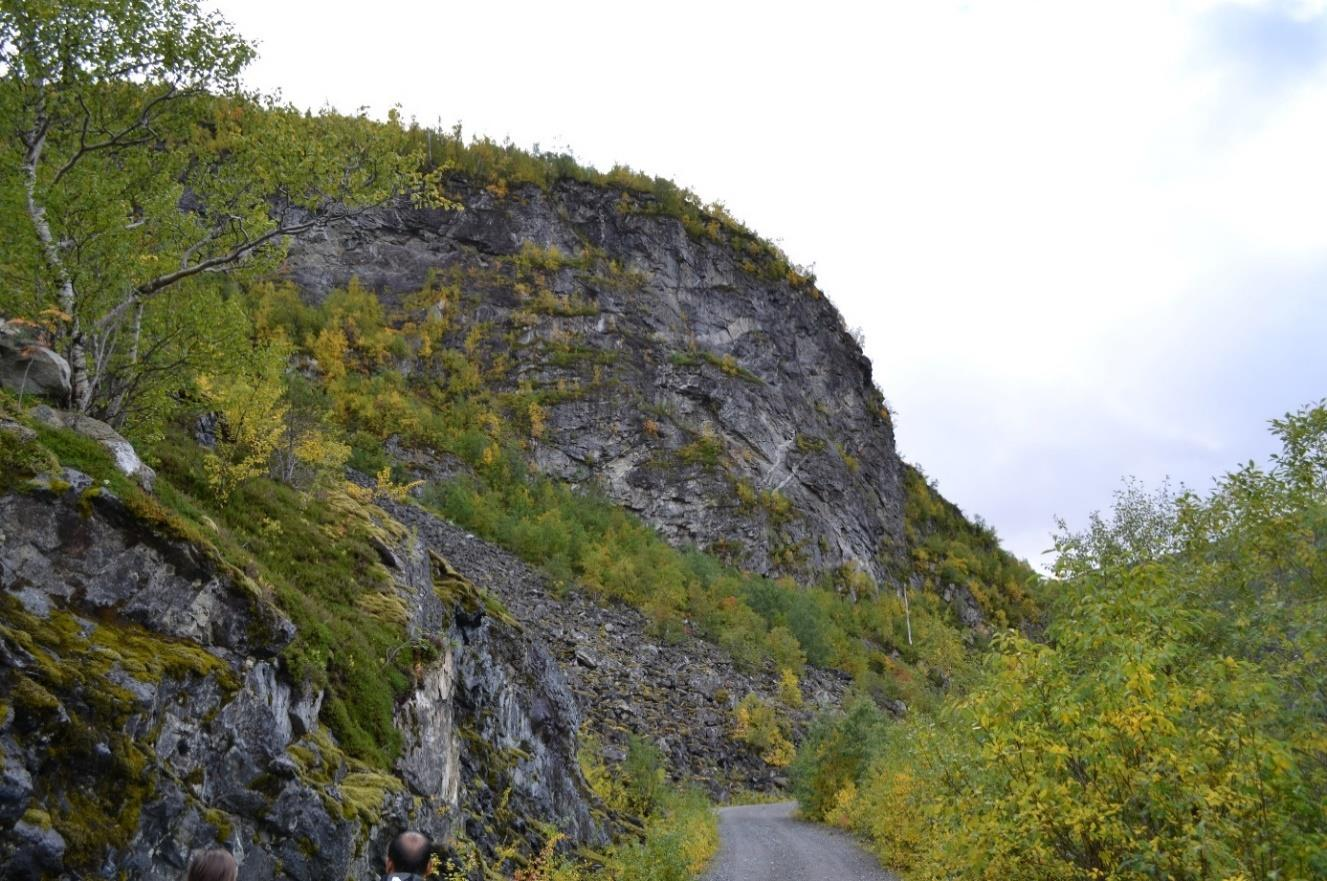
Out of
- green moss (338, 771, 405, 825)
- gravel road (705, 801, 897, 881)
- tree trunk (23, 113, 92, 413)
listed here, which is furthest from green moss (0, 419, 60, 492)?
gravel road (705, 801, 897, 881)

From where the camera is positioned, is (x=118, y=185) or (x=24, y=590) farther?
(x=118, y=185)

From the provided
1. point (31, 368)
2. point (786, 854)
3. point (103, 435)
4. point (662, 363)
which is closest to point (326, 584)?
point (103, 435)

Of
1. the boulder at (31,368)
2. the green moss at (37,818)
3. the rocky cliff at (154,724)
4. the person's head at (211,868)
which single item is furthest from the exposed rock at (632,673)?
the person's head at (211,868)

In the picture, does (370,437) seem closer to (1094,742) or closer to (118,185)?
(118,185)

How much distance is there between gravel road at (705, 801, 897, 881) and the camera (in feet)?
52.8

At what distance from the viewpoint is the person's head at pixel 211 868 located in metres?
4.17

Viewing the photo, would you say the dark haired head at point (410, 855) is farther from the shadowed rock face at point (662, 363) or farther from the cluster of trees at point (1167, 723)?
the shadowed rock face at point (662, 363)

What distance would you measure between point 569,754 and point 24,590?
13687mm

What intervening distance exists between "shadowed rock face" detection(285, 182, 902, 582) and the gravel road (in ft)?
124

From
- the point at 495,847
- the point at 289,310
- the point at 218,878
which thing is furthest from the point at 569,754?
the point at 289,310

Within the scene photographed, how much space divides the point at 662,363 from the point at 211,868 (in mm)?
69197

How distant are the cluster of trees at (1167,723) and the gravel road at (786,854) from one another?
26.7 feet

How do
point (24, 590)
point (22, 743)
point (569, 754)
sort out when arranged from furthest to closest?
point (569, 754), point (24, 590), point (22, 743)

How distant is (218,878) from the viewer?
165 inches
